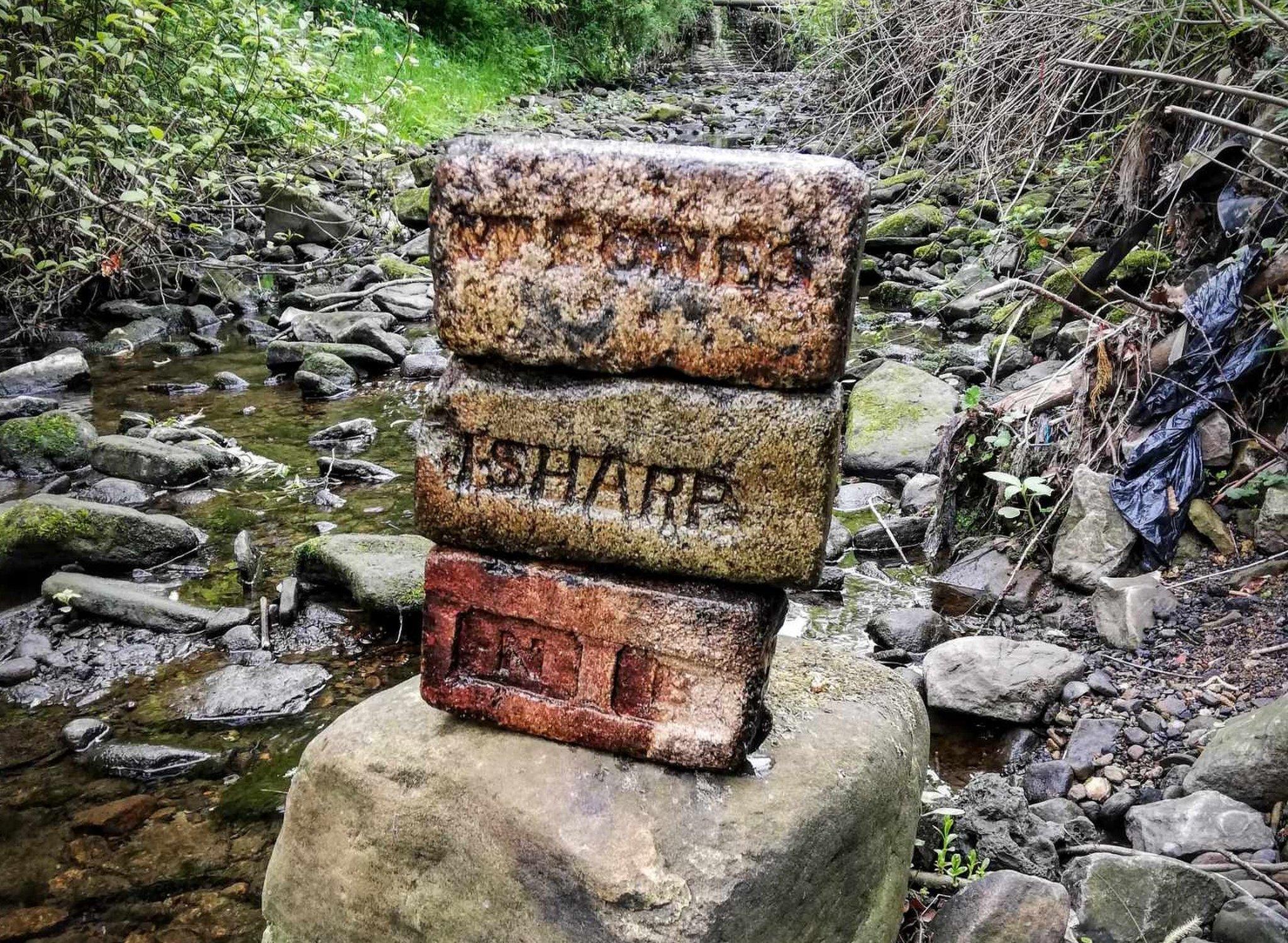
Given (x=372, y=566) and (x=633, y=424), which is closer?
(x=633, y=424)

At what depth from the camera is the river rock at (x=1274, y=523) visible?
446cm

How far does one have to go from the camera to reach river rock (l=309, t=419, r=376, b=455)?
23.7ft

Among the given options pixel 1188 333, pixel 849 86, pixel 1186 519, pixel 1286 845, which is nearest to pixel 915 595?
pixel 1186 519

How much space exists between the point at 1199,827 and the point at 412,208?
1133 centimetres

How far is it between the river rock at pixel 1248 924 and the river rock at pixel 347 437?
569 cm

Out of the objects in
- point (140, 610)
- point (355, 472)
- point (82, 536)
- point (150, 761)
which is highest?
point (355, 472)

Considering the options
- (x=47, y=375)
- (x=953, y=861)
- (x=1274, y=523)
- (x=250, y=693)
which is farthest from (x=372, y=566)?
(x=47, y=375)

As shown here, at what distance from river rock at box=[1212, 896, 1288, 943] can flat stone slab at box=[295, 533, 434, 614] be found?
3.31m

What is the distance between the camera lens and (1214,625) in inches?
167

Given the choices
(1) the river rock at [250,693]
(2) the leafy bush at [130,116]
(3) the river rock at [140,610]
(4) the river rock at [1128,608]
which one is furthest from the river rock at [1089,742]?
(2) the leafy bush at [130,116]

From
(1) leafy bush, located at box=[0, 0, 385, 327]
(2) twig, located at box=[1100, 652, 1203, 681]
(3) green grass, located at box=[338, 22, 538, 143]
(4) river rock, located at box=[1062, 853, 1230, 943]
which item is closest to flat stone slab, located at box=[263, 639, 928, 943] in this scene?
(4) river rock, located at box=[1062, 853, 1230, 943]

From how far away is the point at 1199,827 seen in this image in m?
3.16

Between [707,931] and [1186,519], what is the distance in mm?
3429

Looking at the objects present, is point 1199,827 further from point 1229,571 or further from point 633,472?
point 633,472
